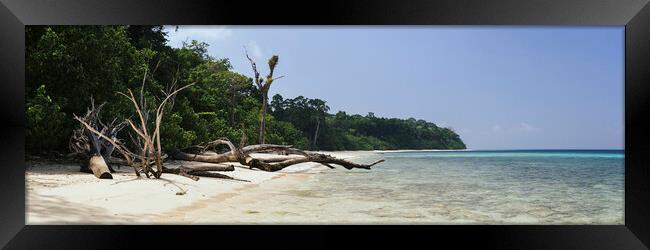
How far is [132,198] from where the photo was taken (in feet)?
15.4

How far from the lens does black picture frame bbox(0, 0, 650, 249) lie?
109 inches

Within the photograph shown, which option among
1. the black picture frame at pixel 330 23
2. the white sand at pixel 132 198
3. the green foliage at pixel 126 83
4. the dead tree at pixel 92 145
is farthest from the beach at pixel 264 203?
the green foliage at pixel 126 83

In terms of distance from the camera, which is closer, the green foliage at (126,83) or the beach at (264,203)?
the beach at (264,203)

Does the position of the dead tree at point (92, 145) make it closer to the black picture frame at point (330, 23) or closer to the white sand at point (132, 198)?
the white sand at point (132, 198)

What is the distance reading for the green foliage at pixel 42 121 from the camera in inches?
233

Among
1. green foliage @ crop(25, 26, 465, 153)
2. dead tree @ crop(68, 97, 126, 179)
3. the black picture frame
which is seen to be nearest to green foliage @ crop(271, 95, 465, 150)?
green foliage @ crop(25, 26, 465, 153)

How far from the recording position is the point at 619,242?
286cm

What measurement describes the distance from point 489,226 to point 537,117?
27.5 m

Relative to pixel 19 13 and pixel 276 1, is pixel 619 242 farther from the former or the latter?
pixel 19 13

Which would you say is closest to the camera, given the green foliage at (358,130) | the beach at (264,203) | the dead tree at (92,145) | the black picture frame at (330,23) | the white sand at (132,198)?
the black picture frame at (330,23)

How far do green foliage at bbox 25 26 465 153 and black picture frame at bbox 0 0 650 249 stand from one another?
256 cm

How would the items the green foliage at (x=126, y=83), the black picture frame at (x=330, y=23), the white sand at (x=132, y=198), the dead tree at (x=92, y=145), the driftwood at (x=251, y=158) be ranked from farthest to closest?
the driftwood at (x=251, y=158)
the green foliage at (x=126, y=83)
the dead tree at (x=92, y=145)
the white sand at (x=132, y=198)
the black picture frame at (x=330, y=23)

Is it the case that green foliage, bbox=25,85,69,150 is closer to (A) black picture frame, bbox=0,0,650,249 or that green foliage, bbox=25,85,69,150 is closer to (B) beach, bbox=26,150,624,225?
(B) beach, bbox=26,150,624,225

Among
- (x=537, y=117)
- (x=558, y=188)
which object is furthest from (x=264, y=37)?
(x=537, y=117)
